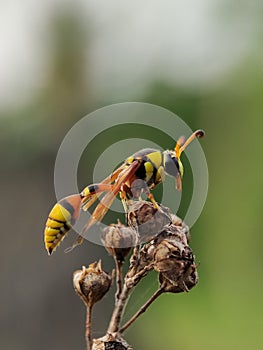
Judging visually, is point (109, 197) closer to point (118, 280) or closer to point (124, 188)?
point (124, 188)

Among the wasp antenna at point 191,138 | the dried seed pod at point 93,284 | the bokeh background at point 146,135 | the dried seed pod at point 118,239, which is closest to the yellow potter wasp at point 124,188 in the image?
the wasp antenna at point 191,138

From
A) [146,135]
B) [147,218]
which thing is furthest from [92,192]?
[146,135]

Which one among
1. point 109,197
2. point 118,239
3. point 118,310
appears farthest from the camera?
point 118,239

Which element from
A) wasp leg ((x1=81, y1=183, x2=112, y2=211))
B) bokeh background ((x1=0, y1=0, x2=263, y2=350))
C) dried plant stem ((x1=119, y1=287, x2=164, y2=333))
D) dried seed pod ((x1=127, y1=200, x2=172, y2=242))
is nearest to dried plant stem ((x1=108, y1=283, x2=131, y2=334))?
dried plant stem ((x1=119, y1=287, x2=164, y2=333))

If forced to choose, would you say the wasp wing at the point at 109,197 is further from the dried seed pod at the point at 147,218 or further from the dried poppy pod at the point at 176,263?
the dried poppy pod at the point at 176,263

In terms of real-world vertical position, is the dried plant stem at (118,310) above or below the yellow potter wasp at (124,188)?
below
